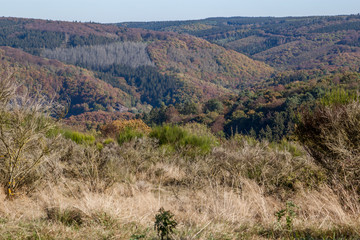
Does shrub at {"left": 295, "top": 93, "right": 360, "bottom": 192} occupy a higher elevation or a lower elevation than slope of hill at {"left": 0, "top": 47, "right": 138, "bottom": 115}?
higher

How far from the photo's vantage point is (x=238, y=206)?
11.4 ft

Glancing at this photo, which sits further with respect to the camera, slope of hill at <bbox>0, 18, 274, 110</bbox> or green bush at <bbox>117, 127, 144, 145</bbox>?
slope of hill at <bbox>0, 18, 274, 110</bbox>

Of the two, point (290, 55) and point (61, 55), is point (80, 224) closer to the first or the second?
point (61, 55)

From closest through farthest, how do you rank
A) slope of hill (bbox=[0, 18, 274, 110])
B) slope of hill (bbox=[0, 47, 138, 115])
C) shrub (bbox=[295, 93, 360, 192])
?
shrub (bbox=[295, 93, 360, 192])
slope of hill (bbox=[0, 47, 138, 115])
slope of hill (bbox=[0, 18, 274, 110])

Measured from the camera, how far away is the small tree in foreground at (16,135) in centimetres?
383

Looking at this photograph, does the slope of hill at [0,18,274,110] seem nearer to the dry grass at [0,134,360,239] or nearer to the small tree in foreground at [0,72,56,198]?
the dry grass at [0,134,360,239]

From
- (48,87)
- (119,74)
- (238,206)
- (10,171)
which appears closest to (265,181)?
(238,206)

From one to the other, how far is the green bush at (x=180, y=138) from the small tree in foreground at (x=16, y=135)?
3.56 meters

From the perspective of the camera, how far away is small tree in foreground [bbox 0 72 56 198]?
3.83m

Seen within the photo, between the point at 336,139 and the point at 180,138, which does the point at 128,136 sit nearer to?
the point at 180,138

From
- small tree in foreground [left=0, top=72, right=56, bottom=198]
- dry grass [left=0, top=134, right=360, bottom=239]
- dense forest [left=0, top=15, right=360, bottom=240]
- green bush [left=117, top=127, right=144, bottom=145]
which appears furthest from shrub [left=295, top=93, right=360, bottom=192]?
green bush [left=117, top=127, right=144, bottom=145]

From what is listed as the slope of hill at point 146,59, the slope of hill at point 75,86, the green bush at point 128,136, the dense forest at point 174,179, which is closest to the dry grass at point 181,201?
the dense forest at point 174,179

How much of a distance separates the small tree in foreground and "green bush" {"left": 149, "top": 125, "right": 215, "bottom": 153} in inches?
140

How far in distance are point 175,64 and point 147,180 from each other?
143733 mm
